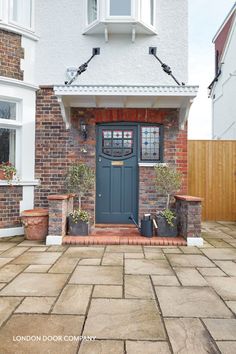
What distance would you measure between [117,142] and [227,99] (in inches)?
245

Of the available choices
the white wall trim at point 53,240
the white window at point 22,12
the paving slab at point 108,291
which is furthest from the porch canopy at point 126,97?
the paving slab at point 108,291

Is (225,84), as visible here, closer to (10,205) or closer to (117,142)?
(117,142)

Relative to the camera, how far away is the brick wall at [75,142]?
5.96 meters

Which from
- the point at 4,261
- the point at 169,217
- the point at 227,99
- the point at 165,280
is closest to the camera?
the point at 165,280

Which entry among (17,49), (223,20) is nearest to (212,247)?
(17,49)

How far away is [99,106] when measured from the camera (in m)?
5.94

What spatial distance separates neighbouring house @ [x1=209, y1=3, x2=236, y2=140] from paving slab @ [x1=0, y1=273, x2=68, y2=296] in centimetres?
808

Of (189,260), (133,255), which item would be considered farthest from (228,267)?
(133,255)

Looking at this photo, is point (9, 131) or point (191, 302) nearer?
point (191, 302)

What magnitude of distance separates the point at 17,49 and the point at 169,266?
16.6 feet

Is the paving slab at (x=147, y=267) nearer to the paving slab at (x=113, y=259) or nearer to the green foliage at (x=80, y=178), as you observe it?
the paving slab at (x=113, y=259)

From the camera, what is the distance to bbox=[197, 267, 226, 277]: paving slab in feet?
11.3

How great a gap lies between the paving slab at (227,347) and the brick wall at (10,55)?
563 cm

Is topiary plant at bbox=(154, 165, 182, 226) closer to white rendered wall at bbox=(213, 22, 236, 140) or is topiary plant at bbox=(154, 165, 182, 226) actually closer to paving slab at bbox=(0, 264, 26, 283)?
paving slab at bbox=(0, 264, 26, 283)
